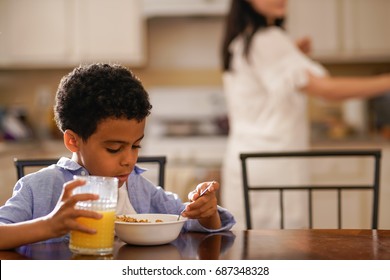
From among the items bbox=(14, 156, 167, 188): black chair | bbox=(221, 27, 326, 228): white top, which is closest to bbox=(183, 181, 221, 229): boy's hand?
bbox=(14, 156, 167, 188): black chair

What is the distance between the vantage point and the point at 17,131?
127 inches

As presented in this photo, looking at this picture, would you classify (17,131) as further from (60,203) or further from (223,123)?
(60,203)

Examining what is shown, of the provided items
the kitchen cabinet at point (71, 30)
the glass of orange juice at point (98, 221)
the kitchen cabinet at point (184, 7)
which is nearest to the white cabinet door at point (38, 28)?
the kitchen cabinet at point (71, 30)

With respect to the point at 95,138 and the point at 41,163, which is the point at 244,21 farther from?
the point at 95,138

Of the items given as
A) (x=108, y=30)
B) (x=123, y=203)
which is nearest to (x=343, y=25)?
(x=108, y=30)

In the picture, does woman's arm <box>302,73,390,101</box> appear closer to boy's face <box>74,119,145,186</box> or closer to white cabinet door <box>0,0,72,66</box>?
boy's face <box>74,119,145,186</box>

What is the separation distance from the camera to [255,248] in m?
0.78

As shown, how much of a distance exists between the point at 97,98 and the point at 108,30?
2.48m

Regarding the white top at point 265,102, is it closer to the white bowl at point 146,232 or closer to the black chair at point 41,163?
the black chair at point 41,163

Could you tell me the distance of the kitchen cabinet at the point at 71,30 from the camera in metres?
3.25

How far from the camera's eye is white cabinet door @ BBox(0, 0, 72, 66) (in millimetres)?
3277
